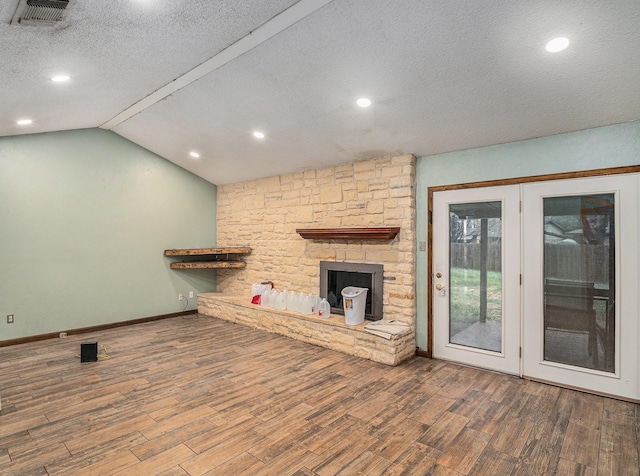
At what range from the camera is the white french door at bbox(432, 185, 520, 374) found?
3502mm

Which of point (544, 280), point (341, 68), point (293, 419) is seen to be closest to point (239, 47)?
point (341, 68)

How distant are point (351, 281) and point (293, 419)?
Result: 2228 mm

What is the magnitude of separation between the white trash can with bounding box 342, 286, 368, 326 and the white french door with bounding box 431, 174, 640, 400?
0.86 meters

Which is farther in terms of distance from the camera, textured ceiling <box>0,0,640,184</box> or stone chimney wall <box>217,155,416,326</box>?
stone chimney wall <box>217,155,416,326</box>

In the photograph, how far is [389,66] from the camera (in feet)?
8.91

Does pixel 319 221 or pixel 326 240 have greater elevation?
pixel 319 221

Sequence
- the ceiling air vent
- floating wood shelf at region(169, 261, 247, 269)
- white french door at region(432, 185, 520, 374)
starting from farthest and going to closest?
floating wood shelf at region(169, 261, 247, 269), white french door at region(432, 185, 520, 374), the ceiling air vent

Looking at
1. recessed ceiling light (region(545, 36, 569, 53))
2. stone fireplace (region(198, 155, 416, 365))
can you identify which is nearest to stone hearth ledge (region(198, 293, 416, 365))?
stone fireplace (region(198, 155, 416, 365))

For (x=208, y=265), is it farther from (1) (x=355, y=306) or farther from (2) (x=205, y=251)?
(1) (x=355, y=306)

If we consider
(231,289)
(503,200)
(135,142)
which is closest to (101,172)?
(135,142)

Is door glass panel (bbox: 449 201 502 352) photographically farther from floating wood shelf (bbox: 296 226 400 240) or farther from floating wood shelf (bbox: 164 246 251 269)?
floating wood shelf (bbox: 164 246 251 269)

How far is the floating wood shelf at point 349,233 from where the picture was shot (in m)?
4.02

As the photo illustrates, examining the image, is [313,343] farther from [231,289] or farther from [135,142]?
[135,142]

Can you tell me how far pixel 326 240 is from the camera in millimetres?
4906
